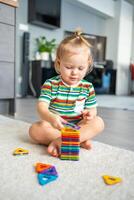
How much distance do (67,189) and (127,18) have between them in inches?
206

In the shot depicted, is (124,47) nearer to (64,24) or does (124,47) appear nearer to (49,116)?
(64,24)

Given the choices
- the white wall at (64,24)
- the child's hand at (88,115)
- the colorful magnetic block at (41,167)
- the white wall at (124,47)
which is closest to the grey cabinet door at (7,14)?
the child's hand at (88,115)

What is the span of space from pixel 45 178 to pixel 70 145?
0.18 m

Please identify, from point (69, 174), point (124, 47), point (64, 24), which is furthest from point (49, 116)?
point (124, 47)

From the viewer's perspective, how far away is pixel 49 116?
78 centimetres

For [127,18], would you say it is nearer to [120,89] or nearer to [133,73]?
[133,73]

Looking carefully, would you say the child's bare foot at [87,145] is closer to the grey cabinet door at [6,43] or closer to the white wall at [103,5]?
the grey cabinet door at [6,43]

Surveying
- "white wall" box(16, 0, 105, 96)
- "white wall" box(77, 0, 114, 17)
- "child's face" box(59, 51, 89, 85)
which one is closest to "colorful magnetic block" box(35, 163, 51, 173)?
"child's face" box(59, 51, 89, 85)

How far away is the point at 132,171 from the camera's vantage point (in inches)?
26.6

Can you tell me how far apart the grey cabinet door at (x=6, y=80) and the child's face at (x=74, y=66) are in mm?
884

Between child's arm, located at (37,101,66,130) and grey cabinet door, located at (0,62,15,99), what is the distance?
2.82ft

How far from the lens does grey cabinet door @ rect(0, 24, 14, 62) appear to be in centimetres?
160

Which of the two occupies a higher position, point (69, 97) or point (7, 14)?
point (7, 14)

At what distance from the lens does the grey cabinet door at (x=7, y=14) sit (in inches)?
62.0
